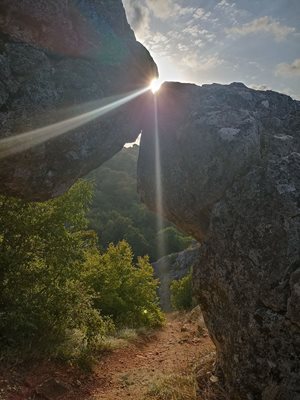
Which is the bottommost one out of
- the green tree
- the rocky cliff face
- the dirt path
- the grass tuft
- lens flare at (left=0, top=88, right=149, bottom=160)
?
the rocky cliff face

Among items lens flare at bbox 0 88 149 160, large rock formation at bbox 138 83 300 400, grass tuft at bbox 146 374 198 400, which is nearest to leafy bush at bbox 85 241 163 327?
grass tuft at bbox 146 374 198 400

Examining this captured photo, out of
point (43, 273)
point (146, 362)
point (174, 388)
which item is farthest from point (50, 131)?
point (146, 362)

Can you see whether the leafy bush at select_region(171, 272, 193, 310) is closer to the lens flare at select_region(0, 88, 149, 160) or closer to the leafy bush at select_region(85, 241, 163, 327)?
the leafy bush at select_region(85, 241, 163, 327)

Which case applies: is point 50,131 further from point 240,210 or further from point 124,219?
point 124,219

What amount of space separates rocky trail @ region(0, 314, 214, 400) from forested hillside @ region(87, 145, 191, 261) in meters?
38.7

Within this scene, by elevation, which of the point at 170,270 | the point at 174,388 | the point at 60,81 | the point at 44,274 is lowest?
the point at 170,270

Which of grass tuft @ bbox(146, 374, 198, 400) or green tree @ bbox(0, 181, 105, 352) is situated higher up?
green tree @ bbox(0, 181, 105, 352)

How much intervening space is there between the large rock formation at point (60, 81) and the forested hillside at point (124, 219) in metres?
43.4

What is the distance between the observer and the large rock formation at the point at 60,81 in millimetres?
5941

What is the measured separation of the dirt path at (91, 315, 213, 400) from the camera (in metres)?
8.59

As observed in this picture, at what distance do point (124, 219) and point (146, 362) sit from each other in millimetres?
42442

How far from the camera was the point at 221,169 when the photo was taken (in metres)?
6.67

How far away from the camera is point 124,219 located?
5369 centimetres

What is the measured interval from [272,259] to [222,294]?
1034mm
